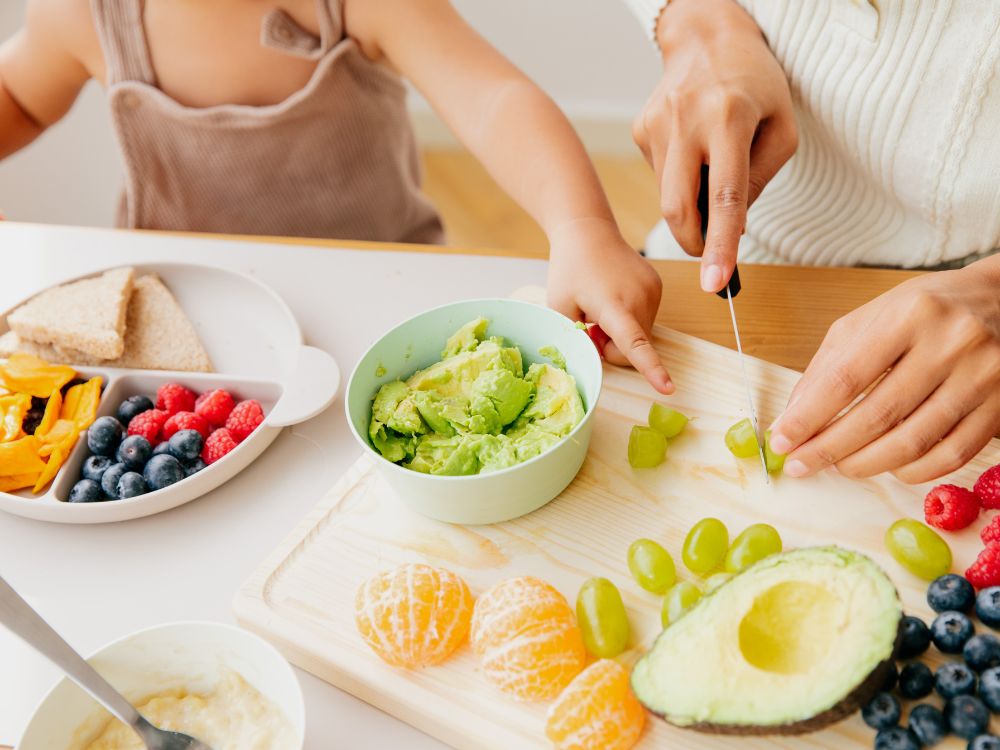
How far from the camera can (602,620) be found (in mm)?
873

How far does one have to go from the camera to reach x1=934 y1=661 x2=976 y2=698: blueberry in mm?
793

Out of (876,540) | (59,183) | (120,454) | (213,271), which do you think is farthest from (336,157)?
(59,183)

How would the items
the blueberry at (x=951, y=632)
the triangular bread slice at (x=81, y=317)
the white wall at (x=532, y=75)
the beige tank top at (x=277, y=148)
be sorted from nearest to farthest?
the blueberry at (x=951, y=632)
the triangular bread slice at (x=81, y=317)
the beige tank top at (x=277, y=148)
the white wall at (x=532, y=75)

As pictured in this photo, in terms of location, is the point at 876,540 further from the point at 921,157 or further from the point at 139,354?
the point at 139,354

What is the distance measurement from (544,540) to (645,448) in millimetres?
169

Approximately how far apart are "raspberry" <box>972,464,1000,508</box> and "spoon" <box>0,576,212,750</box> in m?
0.86

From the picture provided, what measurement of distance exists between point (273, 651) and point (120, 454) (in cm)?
46

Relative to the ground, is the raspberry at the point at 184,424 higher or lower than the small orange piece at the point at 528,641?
higher

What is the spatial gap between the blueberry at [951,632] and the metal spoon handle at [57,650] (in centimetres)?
76

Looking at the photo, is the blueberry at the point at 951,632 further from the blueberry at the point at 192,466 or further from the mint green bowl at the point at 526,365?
the blueberry at the point at 192,466

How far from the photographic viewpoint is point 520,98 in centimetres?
149

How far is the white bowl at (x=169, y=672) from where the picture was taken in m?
0.80

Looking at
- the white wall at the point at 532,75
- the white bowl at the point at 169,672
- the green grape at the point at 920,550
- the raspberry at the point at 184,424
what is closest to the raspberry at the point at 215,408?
the raspberry at the point at 184,424

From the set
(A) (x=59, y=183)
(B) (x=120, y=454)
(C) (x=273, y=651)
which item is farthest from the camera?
(A) (x=59, y=183)
